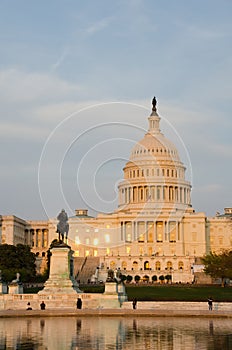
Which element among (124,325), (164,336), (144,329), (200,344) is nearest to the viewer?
(200,344)

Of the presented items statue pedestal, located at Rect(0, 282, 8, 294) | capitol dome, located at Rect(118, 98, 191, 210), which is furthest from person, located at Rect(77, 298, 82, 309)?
capitol dome, located at Rect(118, 98, 191, 210)

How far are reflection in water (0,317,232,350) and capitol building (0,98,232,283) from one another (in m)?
114

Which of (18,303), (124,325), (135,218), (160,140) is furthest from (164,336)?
(160,140)

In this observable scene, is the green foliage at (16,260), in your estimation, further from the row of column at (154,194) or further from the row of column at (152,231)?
the row of column at (154,194)

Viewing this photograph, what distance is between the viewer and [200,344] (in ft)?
100

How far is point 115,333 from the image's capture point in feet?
115

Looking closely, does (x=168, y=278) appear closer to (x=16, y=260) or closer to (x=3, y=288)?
(x=16, y=260)

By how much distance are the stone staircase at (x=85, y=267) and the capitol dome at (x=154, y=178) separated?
27691mm

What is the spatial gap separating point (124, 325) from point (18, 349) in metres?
12.2

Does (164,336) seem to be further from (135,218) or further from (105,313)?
(135,218)

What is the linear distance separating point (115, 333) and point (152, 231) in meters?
140

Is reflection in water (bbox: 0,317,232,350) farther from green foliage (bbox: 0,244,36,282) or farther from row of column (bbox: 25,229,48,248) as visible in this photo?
row of column (bbox: 25,229,48,248)

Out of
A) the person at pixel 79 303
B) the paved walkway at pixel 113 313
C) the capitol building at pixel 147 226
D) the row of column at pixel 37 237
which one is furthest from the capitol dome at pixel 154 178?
the paved walkway at pixel 113 313

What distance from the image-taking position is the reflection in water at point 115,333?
30000mm
